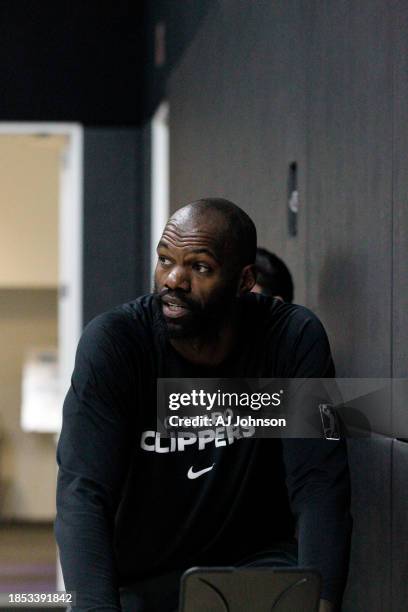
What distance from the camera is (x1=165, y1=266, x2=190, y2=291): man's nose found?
1.55m

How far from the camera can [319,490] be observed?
1.54 metres

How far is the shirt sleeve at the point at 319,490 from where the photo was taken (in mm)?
1490

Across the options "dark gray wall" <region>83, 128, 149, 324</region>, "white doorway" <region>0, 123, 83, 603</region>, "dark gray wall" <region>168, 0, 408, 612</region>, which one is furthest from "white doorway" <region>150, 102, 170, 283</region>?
"white doorway" <region>0, 123, 83, 603</region>

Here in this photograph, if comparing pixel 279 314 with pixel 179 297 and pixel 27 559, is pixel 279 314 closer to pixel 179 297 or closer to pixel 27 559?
pixel 179 297

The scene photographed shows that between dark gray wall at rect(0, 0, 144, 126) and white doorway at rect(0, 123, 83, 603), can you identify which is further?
white doorway at rect(0, 123, 83, 603)

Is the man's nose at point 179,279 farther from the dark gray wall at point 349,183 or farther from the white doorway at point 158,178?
the white doorway at point 158,178

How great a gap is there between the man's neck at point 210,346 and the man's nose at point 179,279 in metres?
0.08

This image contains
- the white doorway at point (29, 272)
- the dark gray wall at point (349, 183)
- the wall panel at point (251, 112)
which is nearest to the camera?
the dark gray wall at point (349, 183)

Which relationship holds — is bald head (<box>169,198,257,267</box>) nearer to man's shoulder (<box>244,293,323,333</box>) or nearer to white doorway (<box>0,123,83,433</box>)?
man's shoulder (<box>244,293,323,333</box>)

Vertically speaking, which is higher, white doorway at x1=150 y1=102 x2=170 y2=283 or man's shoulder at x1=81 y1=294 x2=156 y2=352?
white doorway at x1=150 y1=102 x2=170 y2=283

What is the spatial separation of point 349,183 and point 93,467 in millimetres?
766

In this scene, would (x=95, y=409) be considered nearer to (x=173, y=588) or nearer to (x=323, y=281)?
(x=173, y=588)

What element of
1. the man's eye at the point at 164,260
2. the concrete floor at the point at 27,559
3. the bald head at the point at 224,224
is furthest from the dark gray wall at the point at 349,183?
the concrete floor at the point at 27,559

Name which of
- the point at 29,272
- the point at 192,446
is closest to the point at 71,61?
the point at 29,272
